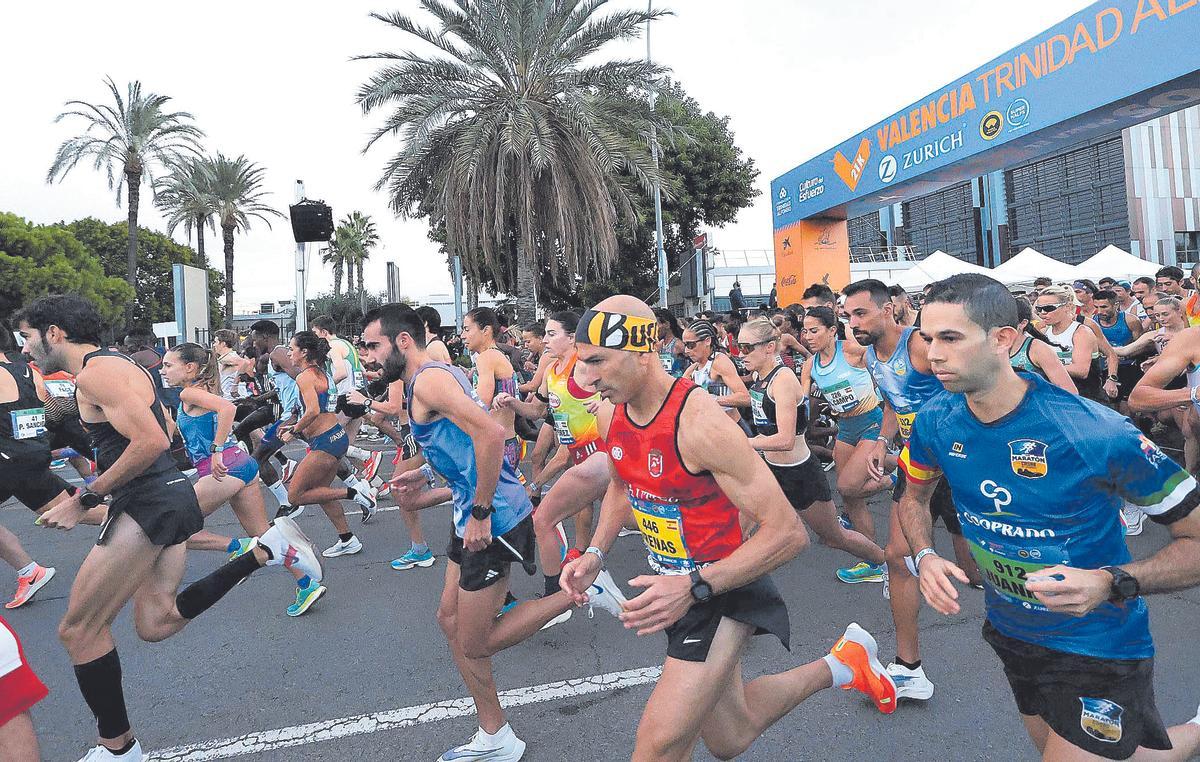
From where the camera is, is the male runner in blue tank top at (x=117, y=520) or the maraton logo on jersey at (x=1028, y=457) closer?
the maraton logo on jersey at (x=1028, y=457)

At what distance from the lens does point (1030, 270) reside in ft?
61.0

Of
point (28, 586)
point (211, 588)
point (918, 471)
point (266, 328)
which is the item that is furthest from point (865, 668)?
point (266, 328)

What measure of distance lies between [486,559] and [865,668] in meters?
1.74

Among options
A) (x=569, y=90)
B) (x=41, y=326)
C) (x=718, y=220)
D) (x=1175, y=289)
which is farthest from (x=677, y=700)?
(x=718, y=220)

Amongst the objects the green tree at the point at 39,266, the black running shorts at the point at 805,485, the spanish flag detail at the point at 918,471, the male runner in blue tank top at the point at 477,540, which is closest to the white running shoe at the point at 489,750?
the male runner in blue tank top at the point at 477,540

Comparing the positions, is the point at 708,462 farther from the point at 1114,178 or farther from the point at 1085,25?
the point at 1114,178

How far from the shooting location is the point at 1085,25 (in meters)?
11.4

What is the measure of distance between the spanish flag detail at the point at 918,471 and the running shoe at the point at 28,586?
21.1ft

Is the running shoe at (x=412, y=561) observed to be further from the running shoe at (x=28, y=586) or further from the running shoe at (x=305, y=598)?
the running shoe at (x=28, y=586)

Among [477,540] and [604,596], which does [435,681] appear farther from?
[604,596]

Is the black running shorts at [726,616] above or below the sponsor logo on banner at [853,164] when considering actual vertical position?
below

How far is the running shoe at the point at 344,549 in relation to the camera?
6.41 m

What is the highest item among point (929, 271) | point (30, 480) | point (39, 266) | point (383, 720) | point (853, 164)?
point (39, 266)

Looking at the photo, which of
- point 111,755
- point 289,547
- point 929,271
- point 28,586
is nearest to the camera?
point 111,755
